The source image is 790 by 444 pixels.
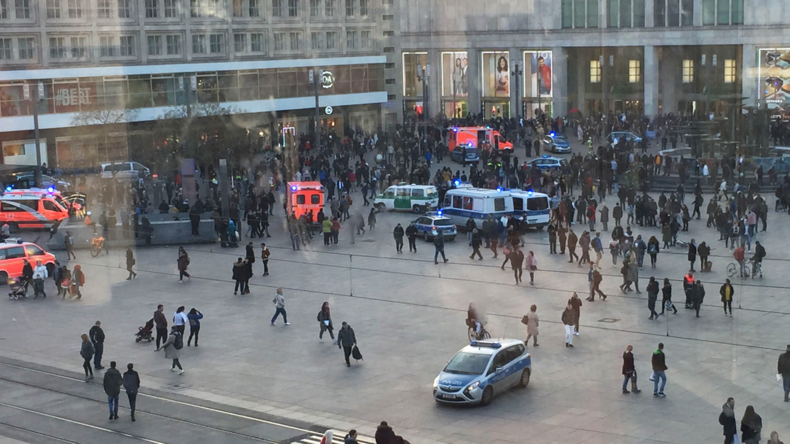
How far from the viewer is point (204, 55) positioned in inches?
2908

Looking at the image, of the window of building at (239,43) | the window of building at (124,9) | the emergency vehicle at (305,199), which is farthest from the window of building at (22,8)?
the emergency vehicle at (305,199)

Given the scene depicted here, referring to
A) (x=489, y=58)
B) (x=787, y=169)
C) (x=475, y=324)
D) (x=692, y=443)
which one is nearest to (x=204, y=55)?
(x=489, y=58)

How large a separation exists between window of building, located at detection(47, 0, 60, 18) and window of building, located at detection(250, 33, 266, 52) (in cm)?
1186

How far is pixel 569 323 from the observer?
1092 inches

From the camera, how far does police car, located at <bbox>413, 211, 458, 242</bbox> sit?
4222 centimetres

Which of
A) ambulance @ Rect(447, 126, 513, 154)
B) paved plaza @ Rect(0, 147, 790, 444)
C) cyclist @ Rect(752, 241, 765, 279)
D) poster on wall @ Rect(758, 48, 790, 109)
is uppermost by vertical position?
poster on wall @ Rect(758, 48, 790, 109)

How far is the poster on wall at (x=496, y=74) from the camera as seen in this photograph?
281 ft

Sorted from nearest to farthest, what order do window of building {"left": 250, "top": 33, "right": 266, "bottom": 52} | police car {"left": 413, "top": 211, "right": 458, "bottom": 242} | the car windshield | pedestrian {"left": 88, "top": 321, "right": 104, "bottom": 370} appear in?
1. the car windshield
2. pedestrian {"left": 88, "top": 321, "right": 104, "bottom": 370}
3. police car {"left": 413, "top": 211, "right": 458, "bottom": 242}
4. window of building {"left": 250, "top": 33, "right": 266, "bottom": 52}

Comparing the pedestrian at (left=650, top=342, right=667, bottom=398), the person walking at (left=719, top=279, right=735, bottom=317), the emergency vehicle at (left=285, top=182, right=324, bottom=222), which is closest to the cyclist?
the person walking at (left=719, top=279, right=735, bottom=317)

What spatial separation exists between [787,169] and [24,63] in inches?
1511

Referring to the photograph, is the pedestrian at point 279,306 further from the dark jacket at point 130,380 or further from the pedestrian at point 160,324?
the dark jacket at point 130,380

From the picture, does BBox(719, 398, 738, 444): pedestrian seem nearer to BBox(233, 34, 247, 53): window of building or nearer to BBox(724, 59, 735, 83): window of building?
BBox(233, 34, 247, 53): window of building

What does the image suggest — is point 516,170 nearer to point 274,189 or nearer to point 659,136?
point 274,189

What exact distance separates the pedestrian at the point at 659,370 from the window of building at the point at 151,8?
52.9 meters
